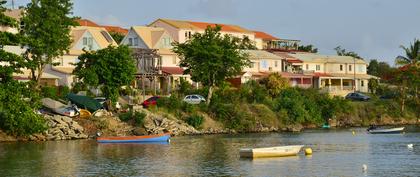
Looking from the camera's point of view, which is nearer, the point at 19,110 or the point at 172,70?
the point at 19,110

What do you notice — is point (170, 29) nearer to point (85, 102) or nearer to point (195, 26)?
point (195, 26)

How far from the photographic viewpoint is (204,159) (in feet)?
177

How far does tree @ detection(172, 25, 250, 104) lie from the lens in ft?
293

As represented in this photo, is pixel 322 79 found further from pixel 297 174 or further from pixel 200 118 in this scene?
pixel 297 174

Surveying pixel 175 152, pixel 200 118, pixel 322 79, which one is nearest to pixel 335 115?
pixel 200 118

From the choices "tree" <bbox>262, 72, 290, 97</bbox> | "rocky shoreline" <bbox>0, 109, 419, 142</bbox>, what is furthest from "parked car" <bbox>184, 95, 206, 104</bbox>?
"tree" <bbox>262, 72, 290, 97</bbox>

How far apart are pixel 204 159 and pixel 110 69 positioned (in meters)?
28.8

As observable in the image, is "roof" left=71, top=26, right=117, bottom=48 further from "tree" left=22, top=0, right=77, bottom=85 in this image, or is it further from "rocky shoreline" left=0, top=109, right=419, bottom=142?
"rocky shoreline" left=0, top=109, right=419, bottom=142

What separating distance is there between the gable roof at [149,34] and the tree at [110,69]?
31095mm

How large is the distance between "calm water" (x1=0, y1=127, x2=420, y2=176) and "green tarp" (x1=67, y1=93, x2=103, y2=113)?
9022 millimetres

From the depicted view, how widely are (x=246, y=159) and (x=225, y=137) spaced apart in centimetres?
2324

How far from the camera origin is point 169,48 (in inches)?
4461

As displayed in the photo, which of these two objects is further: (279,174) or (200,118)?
(200,118)

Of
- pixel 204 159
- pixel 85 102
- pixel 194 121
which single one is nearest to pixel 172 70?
pixel 194 121
